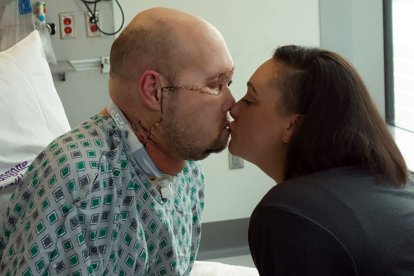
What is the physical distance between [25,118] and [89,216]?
85 centimetres

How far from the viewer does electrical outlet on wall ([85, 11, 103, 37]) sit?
10.9ft

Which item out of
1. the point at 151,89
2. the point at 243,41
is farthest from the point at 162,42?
the point at 243,41

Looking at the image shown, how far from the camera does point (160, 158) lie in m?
1.53

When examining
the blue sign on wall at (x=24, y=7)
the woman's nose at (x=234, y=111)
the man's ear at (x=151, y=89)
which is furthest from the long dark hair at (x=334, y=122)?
the blue sign on wall at (x=24, y=7)

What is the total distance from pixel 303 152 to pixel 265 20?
2.27 metres

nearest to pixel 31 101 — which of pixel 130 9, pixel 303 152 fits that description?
pixel 303 152

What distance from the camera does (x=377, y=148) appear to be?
139cm

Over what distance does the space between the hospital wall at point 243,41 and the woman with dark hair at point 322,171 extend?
1.99 metres

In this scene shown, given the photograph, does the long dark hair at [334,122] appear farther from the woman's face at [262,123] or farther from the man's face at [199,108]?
the man's face at [199,108]

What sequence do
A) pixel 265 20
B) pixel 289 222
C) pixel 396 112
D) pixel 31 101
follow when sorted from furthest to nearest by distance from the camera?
pixel 396 112 < pixel 265 20 < pixel 31 101 < pixel 289 222

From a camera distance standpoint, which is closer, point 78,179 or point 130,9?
point 78,179

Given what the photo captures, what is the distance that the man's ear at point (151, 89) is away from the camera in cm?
144

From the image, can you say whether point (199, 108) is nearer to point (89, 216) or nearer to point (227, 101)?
point (227, 101)

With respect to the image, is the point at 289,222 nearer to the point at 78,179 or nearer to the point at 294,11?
the point at 78,179
